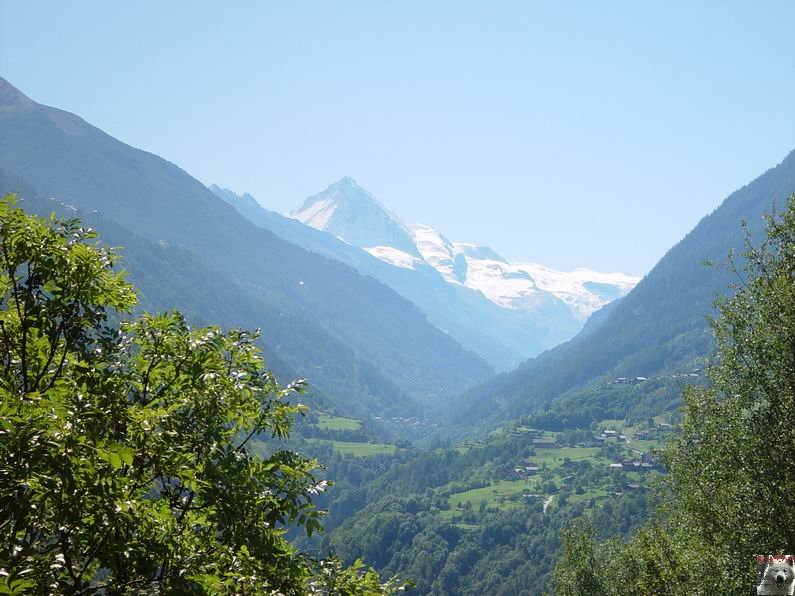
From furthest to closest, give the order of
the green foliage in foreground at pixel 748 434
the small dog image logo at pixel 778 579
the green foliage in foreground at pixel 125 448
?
the green foliage in foreground at pixel 748 434
the small dog image logo at pixel 778 579
the green foliage in foreground at pixel 125 448

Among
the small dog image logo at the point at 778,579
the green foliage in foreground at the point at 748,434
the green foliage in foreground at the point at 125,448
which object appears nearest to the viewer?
the green foliage in foreground at the point at 125,448

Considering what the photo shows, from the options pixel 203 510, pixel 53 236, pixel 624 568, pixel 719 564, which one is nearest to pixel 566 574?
pixel 624 568

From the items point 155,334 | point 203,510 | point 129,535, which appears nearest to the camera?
point 129,535

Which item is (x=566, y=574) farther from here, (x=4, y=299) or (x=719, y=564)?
(x=4, y=299)

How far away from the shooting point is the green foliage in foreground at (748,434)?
91.3 ft

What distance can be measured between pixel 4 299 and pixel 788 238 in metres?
29.9

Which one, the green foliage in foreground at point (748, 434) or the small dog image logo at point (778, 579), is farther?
the green foliage in foreground at point (748, 434)

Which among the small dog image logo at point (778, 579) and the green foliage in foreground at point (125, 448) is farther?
the small dog image logo at point (778, 579)

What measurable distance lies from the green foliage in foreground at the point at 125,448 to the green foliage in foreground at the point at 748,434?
765 inches

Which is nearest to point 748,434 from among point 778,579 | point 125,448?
point 778,579


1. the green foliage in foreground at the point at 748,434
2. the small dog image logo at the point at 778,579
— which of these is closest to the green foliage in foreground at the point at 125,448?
the small dog image logo at the point at 778,579

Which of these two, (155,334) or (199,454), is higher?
(155,334)

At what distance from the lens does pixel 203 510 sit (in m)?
13.9

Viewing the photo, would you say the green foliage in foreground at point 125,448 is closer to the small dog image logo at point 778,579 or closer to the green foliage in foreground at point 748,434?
the small dog image logo at point 778,579
